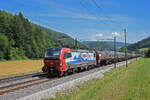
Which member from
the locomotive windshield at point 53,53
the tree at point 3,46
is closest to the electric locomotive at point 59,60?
the locomotive windshield at point 53,53

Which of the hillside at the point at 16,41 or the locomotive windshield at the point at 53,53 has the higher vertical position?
the hillside at the point at 16,41

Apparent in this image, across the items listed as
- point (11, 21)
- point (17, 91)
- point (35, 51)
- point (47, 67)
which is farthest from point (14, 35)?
point (17, 91)

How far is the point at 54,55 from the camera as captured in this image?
63.5 ft

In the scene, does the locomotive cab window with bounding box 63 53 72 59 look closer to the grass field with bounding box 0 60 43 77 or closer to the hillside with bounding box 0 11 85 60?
the grass field with bounding box 0 60 43 77

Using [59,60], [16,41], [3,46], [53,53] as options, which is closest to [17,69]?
[53,53]

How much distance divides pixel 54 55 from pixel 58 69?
64.0 inches

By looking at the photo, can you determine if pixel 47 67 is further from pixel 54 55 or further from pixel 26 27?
pixel 26 27

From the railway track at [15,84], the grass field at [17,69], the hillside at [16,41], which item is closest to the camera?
the railway track at [15,84]

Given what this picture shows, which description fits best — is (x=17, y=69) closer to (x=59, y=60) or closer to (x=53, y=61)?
(x=53, y=61)

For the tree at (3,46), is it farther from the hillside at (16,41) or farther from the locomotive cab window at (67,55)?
the locomotive cab window at (67,55)

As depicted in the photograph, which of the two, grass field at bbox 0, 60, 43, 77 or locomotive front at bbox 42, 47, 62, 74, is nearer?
locomotive front at bbox 42, 47, 62, 74

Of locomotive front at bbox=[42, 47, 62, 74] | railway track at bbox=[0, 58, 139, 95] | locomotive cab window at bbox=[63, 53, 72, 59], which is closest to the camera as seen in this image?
railway track at bbox=[0, 58, 139, 95]

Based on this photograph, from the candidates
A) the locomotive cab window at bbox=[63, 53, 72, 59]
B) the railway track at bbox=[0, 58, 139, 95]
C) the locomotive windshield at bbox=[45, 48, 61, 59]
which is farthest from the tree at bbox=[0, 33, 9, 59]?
the railway track at bbox=[0, 58, 139, 95]

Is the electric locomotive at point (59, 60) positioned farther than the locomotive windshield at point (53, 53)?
No
